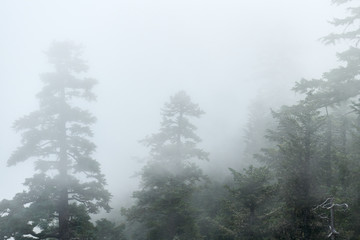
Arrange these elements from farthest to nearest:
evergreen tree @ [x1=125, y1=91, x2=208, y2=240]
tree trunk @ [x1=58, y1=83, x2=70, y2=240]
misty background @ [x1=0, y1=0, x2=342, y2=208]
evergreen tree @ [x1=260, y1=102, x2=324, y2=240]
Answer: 1. misty background @ [x1=0, y1=0, x2=342, y2=208]
2. evergreen tree @ [x1=125, y1=91, x2=208, y2=240]
3. tree trunk @ [x1=58, y1=83, x2=70, y2=240]
4. evergreen tree @ [x1=260, y1=102, x2=324, y2=240]

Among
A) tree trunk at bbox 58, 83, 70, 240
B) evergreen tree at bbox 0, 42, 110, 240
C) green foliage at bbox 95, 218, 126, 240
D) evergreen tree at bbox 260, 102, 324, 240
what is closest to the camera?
evergreen tree at bbox 260, 102, 324, 240

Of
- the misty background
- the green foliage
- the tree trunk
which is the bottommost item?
the green foliage

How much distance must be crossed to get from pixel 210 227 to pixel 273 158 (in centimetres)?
984

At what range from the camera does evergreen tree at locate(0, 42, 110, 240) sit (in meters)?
15.8

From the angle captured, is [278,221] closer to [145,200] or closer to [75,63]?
[145,200]

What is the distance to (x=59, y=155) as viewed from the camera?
57.1 feet

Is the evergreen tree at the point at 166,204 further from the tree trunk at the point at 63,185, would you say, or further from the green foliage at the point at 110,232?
the tree trunk at the point at 63,185

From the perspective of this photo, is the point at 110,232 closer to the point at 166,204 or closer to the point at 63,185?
the point at 166,204

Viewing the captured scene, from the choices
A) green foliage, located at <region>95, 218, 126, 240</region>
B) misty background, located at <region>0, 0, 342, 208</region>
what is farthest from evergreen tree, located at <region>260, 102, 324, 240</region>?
misty background, located at <region>0, 0, 342, 208</region>

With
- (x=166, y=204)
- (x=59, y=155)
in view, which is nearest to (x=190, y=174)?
(x=166, y=204)

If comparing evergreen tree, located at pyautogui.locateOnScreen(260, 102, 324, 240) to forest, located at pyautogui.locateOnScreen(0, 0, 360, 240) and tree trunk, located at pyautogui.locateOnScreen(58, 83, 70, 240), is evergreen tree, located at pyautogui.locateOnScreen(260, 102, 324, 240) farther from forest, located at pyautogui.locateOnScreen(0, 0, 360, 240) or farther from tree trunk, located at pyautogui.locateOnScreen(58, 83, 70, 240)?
tree trunk, located at pyautogui.locateOnScreen(58, 83, 70, 240)

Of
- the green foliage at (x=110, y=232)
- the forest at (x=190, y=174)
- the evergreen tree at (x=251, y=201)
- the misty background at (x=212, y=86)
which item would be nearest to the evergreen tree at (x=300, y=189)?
the forest at (x=190, y=174)

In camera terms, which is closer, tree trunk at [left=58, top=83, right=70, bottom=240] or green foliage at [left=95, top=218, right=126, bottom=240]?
tree trunk at [left=58, top=83, right=70, bottom=240]

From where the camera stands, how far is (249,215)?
14594 millimetres
